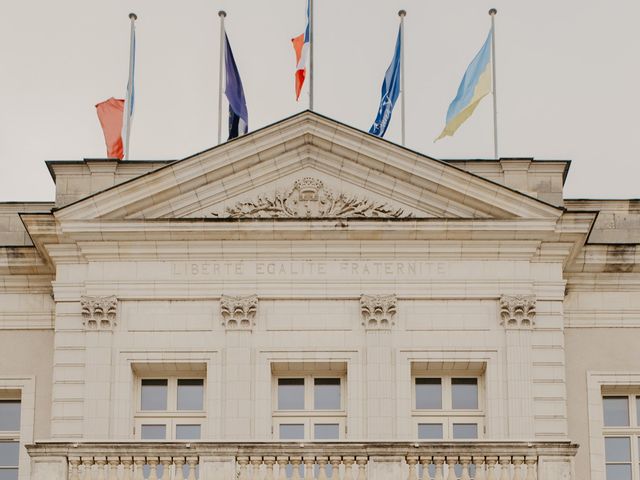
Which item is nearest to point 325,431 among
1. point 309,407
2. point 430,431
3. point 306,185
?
point 309,407

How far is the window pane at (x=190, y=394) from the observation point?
97.0 ft

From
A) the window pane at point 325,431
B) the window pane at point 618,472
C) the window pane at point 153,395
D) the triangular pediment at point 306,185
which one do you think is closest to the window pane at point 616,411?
the window pane at point 618,472

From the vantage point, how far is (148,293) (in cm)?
2958

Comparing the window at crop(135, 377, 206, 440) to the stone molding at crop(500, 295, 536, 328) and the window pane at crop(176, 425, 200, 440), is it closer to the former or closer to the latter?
the window pane at crop(176, 425, 200, 440)

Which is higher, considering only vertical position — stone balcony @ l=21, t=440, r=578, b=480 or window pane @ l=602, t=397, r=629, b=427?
window pane @ l=602, t=397, r=629, b=427

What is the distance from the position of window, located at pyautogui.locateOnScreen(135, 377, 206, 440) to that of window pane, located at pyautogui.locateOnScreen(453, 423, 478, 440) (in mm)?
3838

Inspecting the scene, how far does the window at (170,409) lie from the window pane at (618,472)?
6.36 metres

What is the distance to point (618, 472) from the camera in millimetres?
29984

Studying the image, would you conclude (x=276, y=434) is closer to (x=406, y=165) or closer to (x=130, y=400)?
(x=130, y=400)

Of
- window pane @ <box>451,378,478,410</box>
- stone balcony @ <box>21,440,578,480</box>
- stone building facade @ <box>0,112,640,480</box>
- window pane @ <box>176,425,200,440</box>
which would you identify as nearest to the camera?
stone balcony @ <box>21,440,578,480</box>

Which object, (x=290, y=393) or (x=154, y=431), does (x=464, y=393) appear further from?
(x=154, y=431)

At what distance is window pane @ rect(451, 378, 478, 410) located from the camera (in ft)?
96.9

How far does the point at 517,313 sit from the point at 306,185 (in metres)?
3.85

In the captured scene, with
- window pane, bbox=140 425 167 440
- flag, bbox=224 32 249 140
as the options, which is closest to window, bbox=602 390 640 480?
window pane, bbox=140 425 167 440
